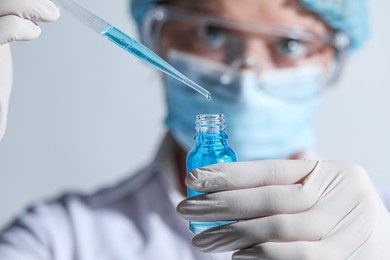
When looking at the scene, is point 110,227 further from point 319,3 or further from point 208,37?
point 319,3

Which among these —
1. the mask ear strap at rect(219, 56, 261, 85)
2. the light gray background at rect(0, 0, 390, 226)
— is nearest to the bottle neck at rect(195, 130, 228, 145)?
the mask ear strap at rect(219, 56, 261, 85)

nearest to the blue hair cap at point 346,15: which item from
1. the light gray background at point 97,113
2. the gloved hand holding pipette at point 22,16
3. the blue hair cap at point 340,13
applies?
the blue hair cap at point 340,13

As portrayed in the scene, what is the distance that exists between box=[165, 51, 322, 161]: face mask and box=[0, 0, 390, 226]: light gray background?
41 cm

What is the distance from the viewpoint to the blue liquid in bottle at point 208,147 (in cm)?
102

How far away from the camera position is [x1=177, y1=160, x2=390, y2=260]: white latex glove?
106cm

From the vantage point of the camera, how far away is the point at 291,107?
1797mm

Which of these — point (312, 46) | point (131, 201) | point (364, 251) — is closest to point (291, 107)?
point (312, 46)

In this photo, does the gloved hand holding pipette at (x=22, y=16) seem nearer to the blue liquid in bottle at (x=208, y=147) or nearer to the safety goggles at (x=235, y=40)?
the blue liquid in bottle at (x=208, y=147)

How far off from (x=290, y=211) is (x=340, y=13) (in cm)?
84

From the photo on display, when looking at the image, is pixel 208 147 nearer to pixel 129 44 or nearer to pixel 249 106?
pixel 129 44

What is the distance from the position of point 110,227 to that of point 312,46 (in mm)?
713

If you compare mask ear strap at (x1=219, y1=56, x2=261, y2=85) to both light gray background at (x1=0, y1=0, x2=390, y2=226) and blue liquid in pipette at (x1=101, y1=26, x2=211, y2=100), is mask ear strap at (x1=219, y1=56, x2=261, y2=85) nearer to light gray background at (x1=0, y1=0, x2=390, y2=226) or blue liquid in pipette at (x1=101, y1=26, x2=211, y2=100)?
light gray background at (x1=0, y1=0, x2=390, y2=226)

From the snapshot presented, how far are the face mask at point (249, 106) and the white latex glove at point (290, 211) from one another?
1.92 feet

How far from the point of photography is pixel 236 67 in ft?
5.68
